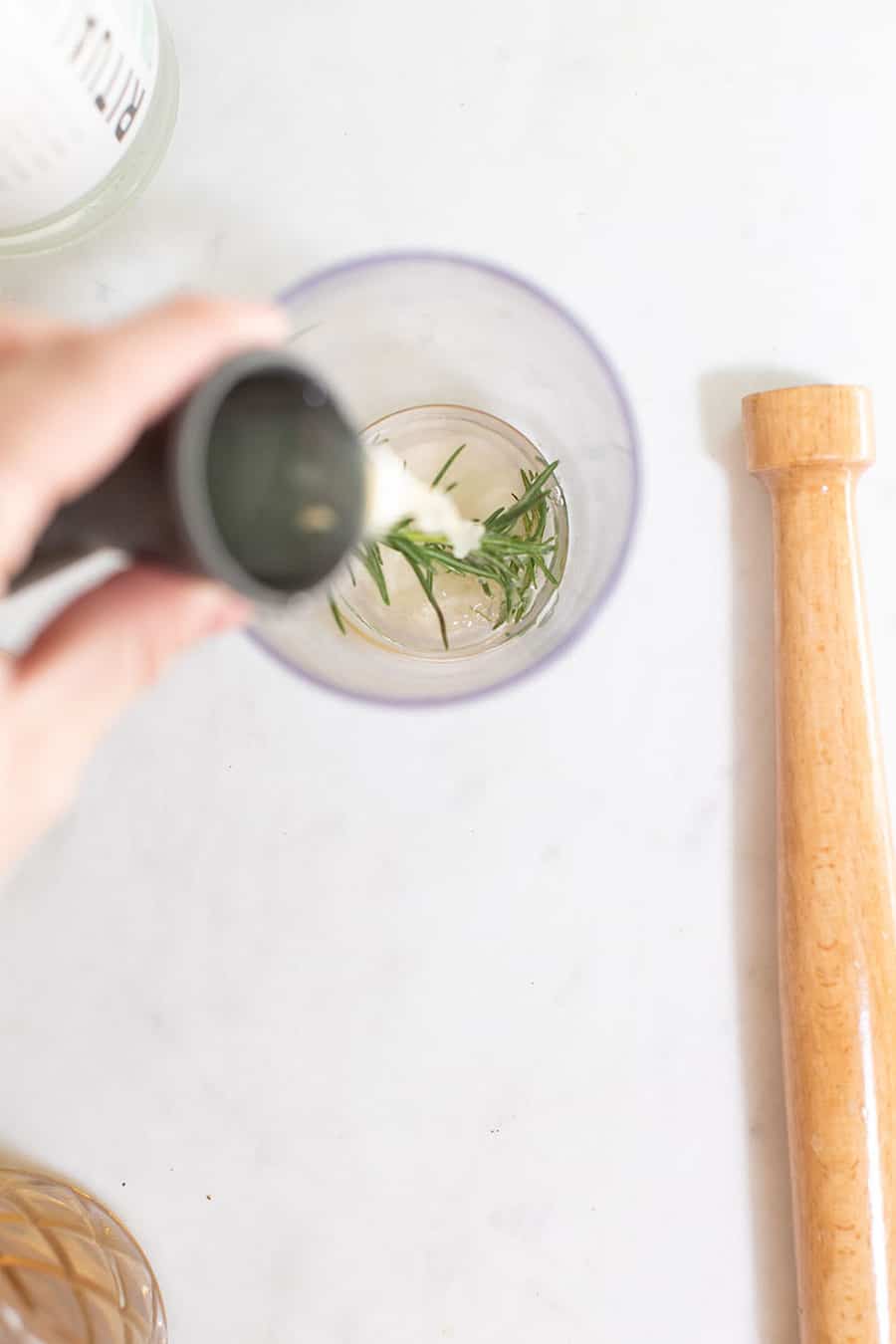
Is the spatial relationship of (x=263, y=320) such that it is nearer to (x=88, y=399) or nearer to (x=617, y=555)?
(x=88, y=399)

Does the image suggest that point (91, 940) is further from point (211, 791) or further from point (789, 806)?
point (789, 806)

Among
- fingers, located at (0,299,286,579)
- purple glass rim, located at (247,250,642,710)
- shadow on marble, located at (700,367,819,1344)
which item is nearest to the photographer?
fingers, located at (0,299,286,579)

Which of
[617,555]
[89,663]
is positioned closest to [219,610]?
[89,663]

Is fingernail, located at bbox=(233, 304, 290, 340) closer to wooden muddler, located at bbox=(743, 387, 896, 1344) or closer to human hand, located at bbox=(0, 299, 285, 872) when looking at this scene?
human hand, located at bbox=(0, 299, 285, 872)

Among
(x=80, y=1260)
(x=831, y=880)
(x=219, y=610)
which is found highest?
(x=219, y=610)

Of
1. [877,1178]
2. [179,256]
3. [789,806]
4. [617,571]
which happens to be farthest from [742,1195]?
[179,256]

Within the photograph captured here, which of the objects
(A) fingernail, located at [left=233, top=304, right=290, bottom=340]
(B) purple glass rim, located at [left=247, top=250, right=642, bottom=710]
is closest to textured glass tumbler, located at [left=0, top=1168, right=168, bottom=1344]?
(B) purple glass rim, located at [left=247, top=250, right=642, bottom=710]
